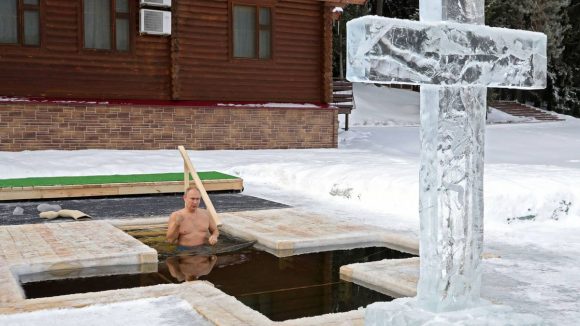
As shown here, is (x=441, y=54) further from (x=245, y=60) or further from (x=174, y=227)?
(x=245, y=60)

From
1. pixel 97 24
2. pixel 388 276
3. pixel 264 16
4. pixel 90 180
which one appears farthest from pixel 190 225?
pixel 264 16

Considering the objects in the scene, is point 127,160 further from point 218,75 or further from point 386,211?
point 386,211

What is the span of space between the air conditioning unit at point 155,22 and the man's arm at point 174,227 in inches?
404

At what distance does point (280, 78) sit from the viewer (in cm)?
1859

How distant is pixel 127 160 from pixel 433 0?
12.4 metres

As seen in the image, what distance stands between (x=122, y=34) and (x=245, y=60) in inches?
134

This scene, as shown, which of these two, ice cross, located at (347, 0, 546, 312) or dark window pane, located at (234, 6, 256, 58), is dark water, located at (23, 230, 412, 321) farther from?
dark window pane, located at (234, 6, 256, 58)

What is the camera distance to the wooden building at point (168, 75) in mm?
15273

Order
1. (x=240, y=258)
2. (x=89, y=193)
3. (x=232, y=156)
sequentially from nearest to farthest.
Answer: (x=240, y=258), (x=89, y=193), (x=232, y=156)

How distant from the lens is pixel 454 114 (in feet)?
8.71

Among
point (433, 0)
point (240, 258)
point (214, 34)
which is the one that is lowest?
point (240, 258)

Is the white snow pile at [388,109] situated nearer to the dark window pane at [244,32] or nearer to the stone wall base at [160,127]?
the stone wall base at [160,127]

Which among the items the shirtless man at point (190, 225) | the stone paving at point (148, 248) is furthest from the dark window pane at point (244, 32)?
the shirtless man at point (190, 225)

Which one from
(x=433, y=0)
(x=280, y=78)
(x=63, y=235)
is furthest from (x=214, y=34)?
(x=433, y=0)
